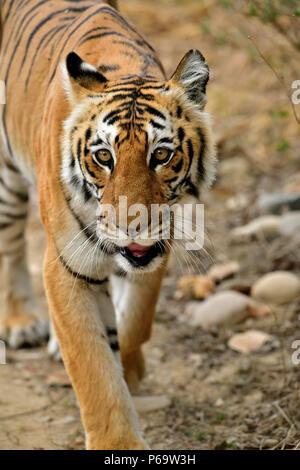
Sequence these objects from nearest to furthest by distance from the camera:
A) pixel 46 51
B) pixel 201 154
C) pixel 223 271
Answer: pixel 201 154, pixel 46 51, pixel 223 271

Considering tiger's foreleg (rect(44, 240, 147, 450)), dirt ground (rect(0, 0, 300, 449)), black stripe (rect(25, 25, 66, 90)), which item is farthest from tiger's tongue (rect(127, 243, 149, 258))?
black stripe (rect(25, 25, 66, 90))

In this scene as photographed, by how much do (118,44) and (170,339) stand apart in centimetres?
202

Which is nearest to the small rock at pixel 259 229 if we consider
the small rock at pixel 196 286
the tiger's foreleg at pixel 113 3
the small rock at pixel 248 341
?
the small rock at pixel 196 286

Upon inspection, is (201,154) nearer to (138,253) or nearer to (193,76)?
(193,76)

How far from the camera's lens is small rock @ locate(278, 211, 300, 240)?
205 inches

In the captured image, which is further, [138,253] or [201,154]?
[201,154]

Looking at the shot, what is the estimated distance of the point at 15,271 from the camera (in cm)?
461

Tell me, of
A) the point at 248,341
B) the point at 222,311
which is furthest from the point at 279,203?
the point at 248,341

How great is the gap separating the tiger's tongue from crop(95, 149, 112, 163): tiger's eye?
0.33 metres

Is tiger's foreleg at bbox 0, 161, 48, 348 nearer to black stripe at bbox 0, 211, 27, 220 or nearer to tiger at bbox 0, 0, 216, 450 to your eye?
black stripe at bbox 0, 211, 27, 220

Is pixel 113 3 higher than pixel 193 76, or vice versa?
pixel 113 3

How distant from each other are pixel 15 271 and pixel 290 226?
2020mm

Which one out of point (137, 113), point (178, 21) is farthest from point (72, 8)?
point (178, 21)

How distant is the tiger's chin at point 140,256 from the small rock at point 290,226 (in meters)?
2.61
